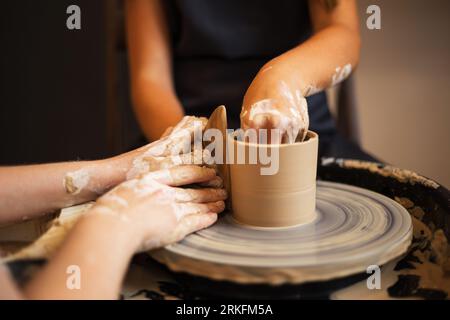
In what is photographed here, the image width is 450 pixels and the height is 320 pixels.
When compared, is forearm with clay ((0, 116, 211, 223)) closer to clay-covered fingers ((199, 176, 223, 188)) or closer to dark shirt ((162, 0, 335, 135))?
Answer: clay-covered fingers ((199, 176, 223, 188))

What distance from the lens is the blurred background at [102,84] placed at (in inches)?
86.3

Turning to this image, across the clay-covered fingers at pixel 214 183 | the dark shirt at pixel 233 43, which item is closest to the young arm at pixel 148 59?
the dark shirt at pixel 233 43

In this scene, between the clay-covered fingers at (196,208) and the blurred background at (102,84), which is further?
the blurred background at (102,84)

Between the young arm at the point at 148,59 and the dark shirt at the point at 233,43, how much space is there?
2.5 inches

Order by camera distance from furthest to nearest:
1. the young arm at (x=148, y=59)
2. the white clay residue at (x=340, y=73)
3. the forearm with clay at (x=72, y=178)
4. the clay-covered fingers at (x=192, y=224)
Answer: the young arm at (x=148, y=59) → the white clay residue at (x=340, y=73) → the forearm with clay at (x=72, y=178) → the clay-covered fingers at (x=192, y=224)

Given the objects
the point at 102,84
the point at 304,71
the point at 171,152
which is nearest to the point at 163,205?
the point at 171,152

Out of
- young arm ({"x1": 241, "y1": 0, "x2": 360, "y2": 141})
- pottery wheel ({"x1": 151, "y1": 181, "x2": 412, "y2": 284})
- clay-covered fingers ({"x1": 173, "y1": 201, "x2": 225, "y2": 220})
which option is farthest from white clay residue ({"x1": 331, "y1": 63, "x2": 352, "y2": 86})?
clay-covered fingers ({"x1": 173, "y1": 201, "x2": 225, "y2": 220})

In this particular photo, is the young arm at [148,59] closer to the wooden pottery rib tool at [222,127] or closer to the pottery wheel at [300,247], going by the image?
the wooden pottery rib tool at [222,127]

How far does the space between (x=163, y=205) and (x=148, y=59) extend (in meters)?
0.88

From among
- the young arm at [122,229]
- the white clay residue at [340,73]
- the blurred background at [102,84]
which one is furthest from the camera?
the blurred background at [102,84]

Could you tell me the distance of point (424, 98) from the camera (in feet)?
7.74

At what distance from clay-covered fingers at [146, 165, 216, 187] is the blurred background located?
1.43 metres

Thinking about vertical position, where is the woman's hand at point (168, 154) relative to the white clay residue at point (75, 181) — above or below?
above

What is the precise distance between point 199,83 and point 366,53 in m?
1.15
